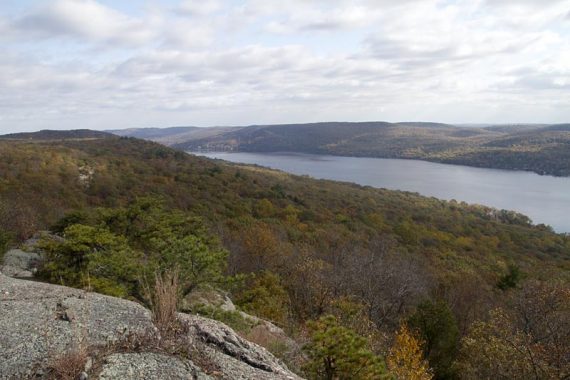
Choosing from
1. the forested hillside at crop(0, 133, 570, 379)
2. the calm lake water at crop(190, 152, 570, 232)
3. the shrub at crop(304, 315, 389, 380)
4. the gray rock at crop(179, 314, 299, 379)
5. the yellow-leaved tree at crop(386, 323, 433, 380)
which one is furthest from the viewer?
the calm lake water at crop(190, 152, 570, 232)

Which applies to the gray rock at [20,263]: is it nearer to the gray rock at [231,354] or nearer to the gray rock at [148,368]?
the gray rock at [231,354]

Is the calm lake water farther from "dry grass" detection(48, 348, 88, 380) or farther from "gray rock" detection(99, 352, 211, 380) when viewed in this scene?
"dry grass" detection(48, 348, 88, 380)

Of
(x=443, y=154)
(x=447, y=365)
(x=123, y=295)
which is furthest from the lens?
(x=443, y=154)

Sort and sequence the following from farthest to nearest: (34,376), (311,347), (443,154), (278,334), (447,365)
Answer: (443,154)
(447,365)
(278,334)
(311,347)
(34,376)

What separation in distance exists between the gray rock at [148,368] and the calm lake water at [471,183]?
90709 millimetres

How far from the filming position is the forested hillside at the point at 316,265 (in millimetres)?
11312

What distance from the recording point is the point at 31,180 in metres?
42.3

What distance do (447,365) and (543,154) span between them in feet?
544

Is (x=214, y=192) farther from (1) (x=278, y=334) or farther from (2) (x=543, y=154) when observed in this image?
(2) (x=543, y=154)

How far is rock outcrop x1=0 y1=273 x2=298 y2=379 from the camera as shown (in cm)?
511

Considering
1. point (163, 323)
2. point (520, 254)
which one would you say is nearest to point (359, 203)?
point (520, 254)

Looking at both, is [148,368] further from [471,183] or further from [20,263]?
[471,183]

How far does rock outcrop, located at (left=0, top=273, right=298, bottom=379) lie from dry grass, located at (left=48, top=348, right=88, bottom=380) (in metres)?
0.11

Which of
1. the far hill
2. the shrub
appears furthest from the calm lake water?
the shrub
